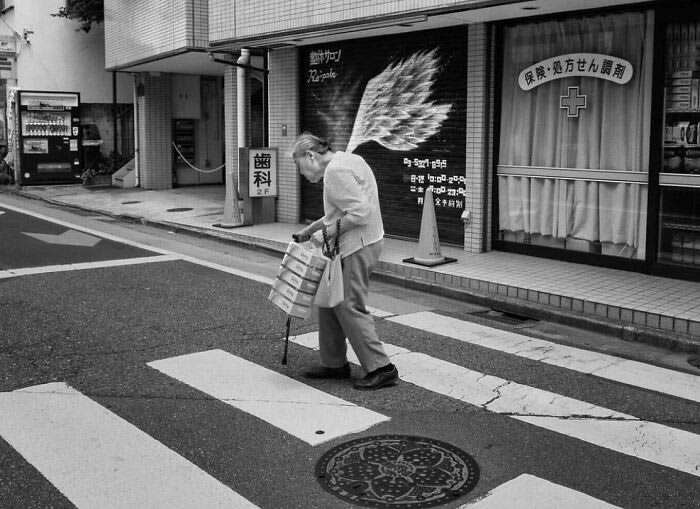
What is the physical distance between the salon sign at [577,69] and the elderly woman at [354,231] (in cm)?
507

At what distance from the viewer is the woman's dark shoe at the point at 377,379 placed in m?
5.73

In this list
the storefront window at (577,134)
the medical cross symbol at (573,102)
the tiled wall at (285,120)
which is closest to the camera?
the storefront window at (577,134)

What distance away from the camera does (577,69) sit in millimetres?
9859

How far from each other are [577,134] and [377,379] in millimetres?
5609

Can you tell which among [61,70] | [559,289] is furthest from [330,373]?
[61,70]

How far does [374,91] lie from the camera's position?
496 inches

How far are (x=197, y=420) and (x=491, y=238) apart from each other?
681cm

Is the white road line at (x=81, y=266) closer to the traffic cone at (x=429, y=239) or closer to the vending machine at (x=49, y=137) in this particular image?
the traffic cone at (x=429, y=239)

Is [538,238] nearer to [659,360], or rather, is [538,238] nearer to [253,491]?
[659,360]

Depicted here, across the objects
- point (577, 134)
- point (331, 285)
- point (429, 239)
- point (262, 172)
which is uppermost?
point (577, 134)

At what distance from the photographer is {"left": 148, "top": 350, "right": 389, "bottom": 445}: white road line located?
5.05 m

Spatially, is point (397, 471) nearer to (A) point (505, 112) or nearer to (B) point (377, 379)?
(B) point (377, 379)

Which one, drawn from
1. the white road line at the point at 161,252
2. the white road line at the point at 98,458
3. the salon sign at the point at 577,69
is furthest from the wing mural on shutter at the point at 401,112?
the white road line at the point at 98,458

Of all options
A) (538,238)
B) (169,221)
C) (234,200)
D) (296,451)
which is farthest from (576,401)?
(169,221)
